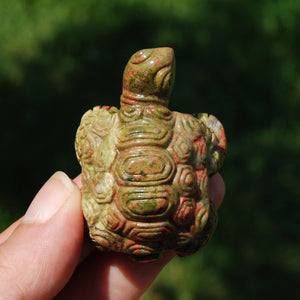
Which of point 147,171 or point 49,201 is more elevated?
point 147,171

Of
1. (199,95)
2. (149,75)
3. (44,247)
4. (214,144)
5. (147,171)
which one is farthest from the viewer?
(199,95)

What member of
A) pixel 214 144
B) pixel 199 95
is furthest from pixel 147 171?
pixel 199 95

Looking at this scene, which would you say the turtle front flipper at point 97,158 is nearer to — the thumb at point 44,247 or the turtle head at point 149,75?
the thumb at point 44,247

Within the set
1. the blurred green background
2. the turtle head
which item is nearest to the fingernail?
the turtle head

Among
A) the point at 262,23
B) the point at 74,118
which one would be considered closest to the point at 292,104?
the point at 262,23

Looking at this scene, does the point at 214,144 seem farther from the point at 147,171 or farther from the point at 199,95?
the point at 199,95

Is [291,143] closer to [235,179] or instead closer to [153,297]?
[235,179]
